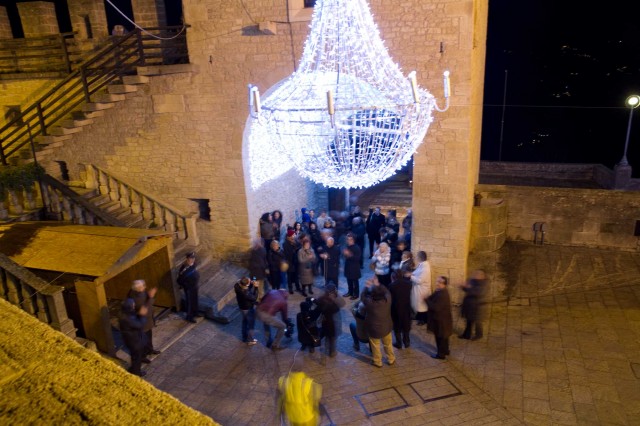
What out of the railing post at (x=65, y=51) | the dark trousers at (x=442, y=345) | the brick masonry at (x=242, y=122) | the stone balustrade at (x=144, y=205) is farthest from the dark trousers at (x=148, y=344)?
Result: the railing post at (x=65, y=51)

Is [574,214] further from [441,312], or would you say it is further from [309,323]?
[309,323]

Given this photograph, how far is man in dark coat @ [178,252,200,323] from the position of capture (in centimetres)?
780

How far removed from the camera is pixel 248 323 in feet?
24.5

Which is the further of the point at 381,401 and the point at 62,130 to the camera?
the point at 62,130

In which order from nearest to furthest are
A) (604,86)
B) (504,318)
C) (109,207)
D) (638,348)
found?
(638,348) < (504,318) < (109,207) < (604,86)

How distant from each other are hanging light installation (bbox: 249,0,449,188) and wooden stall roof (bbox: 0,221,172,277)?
10.7 feet

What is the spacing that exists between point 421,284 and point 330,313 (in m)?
1.63

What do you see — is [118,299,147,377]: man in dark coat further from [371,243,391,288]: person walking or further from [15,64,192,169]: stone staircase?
[15,64,192,169]: stone staircase

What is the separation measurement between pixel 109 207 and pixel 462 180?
729 centimetres

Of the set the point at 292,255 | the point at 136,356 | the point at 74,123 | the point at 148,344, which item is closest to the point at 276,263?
the point at 292,255

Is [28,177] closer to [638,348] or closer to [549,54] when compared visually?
[638,348]

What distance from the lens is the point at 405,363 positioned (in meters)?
6.81

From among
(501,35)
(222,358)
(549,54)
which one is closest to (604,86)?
(549,54)

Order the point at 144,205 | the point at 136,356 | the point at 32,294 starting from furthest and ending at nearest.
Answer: the point at 144,205, the point at 136,356, the point at 32,294
